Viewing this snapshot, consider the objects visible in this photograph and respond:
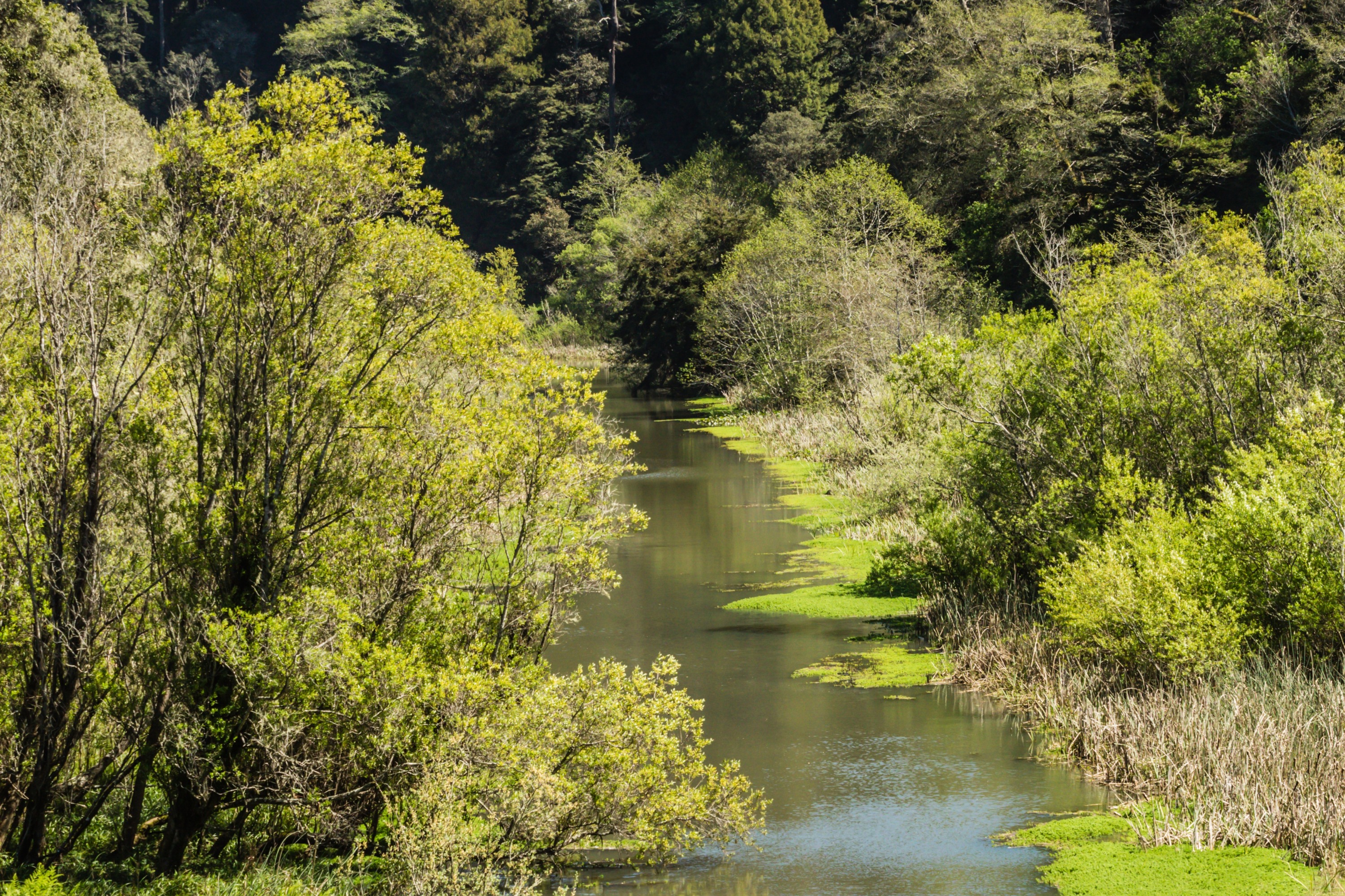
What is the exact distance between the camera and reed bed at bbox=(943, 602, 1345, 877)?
1250cm

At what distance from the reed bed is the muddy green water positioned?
59 cm

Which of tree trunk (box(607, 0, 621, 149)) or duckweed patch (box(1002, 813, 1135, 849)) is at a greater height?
tree trunk (box(607, 0, 621, 149))

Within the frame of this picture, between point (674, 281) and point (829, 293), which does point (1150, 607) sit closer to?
point (829, 293)

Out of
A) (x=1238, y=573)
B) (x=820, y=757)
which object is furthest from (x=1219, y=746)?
(x=820, y=757)

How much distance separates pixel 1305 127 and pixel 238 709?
37.6 m

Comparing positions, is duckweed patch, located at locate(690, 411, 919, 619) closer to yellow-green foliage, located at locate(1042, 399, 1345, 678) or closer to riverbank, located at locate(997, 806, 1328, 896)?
yellow-green foliage, located at locate(1042, 399, 1345, 678)

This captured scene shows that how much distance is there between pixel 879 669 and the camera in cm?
2081

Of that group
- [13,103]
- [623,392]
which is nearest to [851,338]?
[13,103]

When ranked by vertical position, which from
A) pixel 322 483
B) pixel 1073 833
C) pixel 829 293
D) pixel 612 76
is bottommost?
pixel 1073 833

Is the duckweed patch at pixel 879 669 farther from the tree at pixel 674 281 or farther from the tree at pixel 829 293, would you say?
the tree at pixel 674 281

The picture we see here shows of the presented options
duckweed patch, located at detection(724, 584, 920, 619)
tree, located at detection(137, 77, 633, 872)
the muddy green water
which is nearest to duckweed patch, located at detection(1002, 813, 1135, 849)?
the muddy green water

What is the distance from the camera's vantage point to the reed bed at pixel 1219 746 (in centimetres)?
1250

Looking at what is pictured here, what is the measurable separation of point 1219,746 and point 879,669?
7.47 m

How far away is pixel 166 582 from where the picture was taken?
12.3 metres
